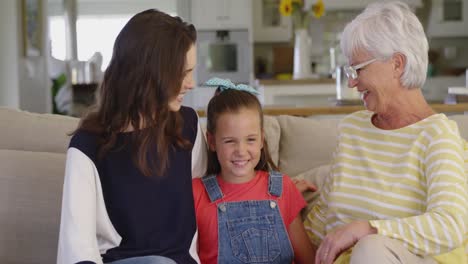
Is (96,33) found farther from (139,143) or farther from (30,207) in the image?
(139,143)

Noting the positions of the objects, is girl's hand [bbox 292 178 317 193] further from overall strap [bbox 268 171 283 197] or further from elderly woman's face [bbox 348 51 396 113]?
elderly woman's face [bbox 348 51 396 113]

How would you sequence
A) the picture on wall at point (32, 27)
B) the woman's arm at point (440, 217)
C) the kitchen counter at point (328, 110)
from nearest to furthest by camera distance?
the woman's arm at point (440, 217) → the kitchen counter at point (328, 110) → the picture on wall at point (32, 27)

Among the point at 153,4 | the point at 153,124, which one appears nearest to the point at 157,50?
the point at 153,124

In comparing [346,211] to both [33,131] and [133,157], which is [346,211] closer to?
[133,157]

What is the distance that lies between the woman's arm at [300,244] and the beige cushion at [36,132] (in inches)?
32.6

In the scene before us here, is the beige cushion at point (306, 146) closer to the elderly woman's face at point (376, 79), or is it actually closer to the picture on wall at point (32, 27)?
the elderly woman's face at point (376, 79)

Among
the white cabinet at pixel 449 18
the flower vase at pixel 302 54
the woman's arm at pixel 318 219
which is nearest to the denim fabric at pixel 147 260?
the woman's arm at pixel 318 219

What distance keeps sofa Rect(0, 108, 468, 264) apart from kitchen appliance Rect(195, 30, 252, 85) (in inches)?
205

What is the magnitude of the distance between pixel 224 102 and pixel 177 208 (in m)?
0.33

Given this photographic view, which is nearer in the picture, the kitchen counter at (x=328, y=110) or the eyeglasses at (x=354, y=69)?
the eyeglasses at (x=354, y=69)

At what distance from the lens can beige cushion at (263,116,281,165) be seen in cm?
226

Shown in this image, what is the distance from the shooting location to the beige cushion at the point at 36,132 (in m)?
2.27

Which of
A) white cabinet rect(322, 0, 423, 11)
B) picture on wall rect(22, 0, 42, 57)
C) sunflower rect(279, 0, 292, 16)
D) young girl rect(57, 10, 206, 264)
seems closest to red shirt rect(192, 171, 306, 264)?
young girl rect(57, 10, 206, 264)

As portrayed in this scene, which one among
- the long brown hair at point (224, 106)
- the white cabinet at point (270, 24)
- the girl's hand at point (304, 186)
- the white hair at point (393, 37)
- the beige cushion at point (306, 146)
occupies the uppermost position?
the white cabinet at point (270, 24)
